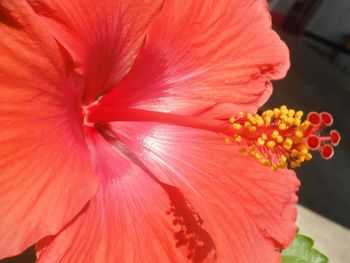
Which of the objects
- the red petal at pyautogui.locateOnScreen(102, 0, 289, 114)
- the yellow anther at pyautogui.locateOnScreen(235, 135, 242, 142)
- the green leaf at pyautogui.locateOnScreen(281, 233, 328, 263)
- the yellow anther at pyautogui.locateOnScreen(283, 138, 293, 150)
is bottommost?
the green leaf at pyautogui.locateOnScreen(281, 233, 328, 263)

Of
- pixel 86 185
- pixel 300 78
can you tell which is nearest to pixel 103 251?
pixel 86 185

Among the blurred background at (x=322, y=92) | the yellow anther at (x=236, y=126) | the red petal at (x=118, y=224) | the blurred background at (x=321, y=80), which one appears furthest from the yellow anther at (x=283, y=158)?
the blurred background at (x=321, y=80)

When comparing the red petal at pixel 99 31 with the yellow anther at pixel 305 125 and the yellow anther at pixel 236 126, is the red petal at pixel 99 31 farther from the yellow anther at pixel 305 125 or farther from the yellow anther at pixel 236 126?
the yellow anther at pixel 305 125

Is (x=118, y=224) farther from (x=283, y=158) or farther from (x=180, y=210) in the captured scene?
(x=283, y=158)

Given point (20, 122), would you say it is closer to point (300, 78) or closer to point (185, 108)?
point (185, 108)

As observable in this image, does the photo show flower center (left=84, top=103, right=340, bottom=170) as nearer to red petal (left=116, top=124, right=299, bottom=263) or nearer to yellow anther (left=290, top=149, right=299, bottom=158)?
yellow anther (left=290, top=149, right=299, bottom=158)

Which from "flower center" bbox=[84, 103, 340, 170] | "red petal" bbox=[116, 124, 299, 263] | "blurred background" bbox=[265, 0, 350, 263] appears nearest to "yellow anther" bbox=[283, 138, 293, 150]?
"flower center" bbox=[84, 103, 340, 170]

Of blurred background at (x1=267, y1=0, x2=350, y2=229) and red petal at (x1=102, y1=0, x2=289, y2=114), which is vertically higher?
red petal at (x1=102, y1=0, x2=289, y2=114)
